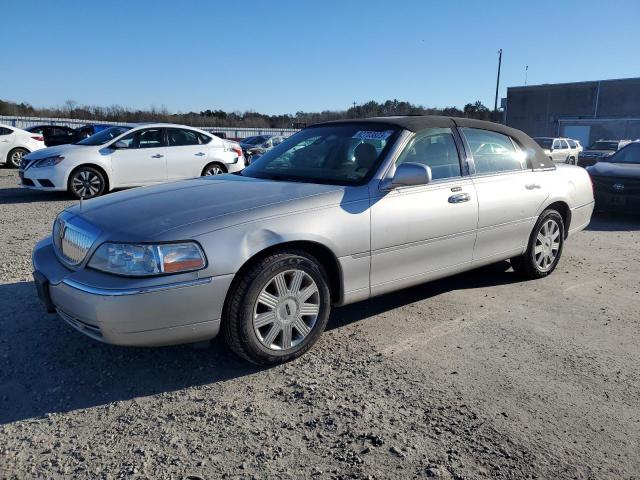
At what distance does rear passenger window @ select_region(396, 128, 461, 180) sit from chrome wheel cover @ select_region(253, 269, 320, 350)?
1.28 m

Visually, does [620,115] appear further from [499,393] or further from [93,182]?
[499,393]

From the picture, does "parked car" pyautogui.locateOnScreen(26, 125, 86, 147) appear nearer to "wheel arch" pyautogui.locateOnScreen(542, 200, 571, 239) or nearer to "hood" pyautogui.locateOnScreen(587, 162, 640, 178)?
"hood" pyautogui.locateOnScreen(587, 162, 640, 178)

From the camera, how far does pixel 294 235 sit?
3359 mm

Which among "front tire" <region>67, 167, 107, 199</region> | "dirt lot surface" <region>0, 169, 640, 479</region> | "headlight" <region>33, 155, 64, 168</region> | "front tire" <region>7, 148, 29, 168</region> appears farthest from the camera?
"front tire" <region>7, 148, 29, 168</region>

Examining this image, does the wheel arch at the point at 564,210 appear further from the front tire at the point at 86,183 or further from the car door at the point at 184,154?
the front tire at the point at 86,183

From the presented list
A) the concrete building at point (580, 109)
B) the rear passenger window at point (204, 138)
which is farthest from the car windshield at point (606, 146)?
the concrete building at point (580, 109)

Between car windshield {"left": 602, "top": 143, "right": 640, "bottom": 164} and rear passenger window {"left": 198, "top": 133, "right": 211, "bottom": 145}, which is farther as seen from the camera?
rear passenger window {"left": 198, "top": 133, "right": 211, "bottom": 145}

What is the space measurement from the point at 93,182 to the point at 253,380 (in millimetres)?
8290

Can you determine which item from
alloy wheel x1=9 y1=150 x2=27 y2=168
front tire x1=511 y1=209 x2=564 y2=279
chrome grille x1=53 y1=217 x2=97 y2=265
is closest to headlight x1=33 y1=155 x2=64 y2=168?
chrome grille x1=53 y1=217 x2=97 y2=265

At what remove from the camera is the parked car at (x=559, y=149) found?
976 inches

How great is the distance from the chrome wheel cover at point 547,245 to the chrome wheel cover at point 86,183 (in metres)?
8.18

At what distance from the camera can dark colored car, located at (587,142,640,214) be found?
29.8ft

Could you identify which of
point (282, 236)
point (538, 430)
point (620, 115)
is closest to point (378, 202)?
point (282, 236)

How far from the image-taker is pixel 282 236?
331 centimetres
